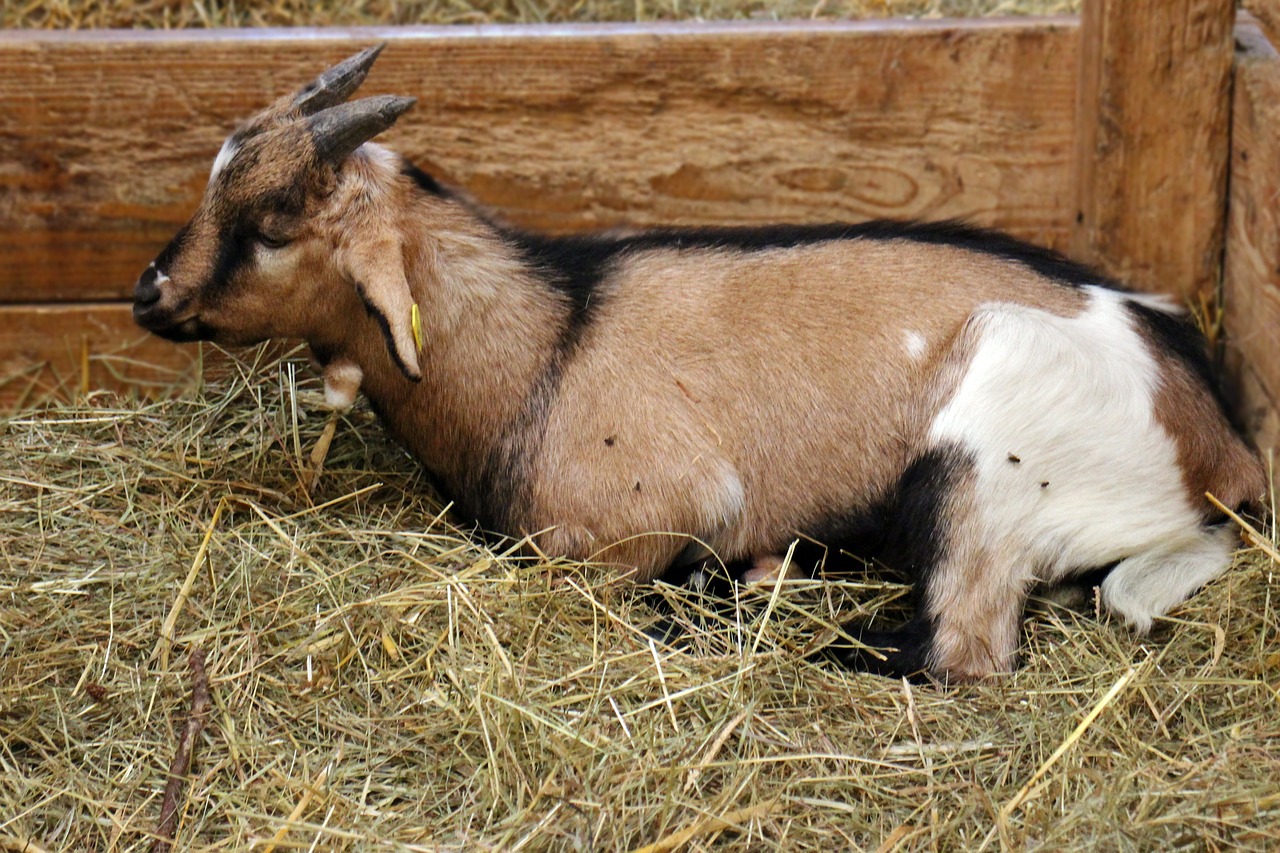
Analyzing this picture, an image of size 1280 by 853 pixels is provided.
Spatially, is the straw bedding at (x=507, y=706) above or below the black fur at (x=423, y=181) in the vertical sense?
below

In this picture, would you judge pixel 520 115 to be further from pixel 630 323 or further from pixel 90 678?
pixel 90 678

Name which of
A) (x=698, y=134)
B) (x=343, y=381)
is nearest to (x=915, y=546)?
(x=343, y=381)

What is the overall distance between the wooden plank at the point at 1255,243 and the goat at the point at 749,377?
0.44 meters

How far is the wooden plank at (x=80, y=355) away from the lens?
14.3ft

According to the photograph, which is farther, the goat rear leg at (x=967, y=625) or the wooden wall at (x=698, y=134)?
the wooden wall at (x=698, y=134)

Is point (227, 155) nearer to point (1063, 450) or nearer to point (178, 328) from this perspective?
point (178, 328)

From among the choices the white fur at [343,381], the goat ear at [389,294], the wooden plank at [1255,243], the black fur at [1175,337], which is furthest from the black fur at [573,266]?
the wooden plank at [1255,243]

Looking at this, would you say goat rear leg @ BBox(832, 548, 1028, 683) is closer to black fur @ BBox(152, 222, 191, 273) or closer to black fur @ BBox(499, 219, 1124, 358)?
black fur @ BBox(499, 219, 1124, 358)

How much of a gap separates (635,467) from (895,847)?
3.82 feet

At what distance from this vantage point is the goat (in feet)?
10.5

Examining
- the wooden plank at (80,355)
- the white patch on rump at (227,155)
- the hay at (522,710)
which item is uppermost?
the white patch on rump at (227,155)

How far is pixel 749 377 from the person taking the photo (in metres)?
3.40

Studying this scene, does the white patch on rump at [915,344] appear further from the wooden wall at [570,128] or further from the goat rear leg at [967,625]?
the wooden wall at [570,128]

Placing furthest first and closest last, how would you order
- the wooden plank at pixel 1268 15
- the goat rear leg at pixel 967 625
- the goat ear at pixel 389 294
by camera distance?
the wooden plank at pixel 1268 15, the goat rear leg at pixel 967 625, the goat ear at pixel 389 294
